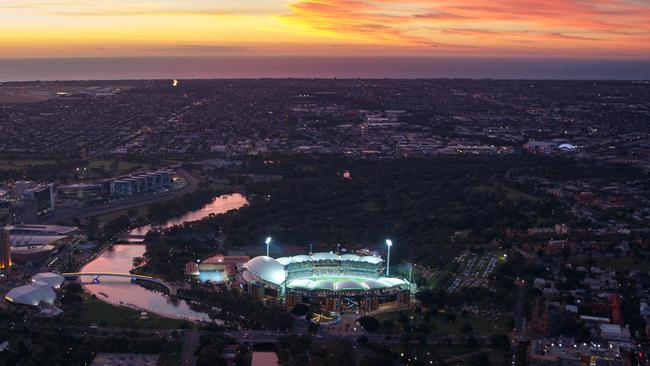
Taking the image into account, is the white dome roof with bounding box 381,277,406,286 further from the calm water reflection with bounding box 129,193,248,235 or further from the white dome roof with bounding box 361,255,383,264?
the calm water reflection with bounding box 129,193,248,235

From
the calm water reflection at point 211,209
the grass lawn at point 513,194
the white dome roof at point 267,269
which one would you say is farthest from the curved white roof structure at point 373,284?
the grass lawn at point 513,194

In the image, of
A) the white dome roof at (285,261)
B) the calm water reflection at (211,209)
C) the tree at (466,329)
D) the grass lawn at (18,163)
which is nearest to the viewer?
the tree at (466,329)

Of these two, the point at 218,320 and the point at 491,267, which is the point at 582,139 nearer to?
the point at 491,267

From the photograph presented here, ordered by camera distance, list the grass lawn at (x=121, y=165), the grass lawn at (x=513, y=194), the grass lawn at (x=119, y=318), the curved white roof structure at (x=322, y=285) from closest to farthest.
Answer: the grass lawn at (x=119, y=318) < the curved white roof structure at (x=322, y=285) < the grass lawn at (x=513, y=194) < the grass lawn at (x=121, y=165)

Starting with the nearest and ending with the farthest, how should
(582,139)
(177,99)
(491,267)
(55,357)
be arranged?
(55,357), (491,267), (582,139), (177,99)

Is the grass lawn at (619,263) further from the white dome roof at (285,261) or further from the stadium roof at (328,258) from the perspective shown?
the white dome roof at (285,261)

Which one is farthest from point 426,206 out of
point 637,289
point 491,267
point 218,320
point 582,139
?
point 582,139

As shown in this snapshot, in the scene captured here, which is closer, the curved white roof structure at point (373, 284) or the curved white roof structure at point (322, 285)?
the curved white roof structure at point (322, 285)
